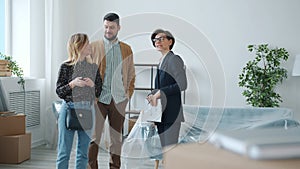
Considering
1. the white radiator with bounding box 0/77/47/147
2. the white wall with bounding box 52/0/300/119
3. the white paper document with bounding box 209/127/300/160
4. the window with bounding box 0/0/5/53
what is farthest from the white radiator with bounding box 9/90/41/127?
the white paper document with bounding box 209/127/300/160

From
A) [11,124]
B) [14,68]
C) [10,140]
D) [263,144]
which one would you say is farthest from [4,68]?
[263,144]

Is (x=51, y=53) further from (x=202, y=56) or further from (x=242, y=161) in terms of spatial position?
(x=242, y=161)

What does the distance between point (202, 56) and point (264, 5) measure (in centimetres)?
106

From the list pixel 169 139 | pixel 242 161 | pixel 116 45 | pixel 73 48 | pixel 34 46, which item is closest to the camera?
pixel 242 161

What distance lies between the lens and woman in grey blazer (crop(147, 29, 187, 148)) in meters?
2.34

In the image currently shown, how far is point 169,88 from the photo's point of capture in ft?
7.70

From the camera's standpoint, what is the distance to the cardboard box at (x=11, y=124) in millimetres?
3846

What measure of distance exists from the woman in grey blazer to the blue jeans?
0.52 metres

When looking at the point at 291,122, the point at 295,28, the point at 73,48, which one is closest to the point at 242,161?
the point at 73,48

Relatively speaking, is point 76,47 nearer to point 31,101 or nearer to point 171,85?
point 171,85

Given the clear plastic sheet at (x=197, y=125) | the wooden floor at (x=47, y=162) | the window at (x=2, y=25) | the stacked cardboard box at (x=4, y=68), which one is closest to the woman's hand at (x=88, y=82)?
the clear plastic sheet at (x=197, y=125)

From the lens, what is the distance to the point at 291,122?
3.33 m

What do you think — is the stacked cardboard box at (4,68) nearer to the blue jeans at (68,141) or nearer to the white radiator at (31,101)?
the white radiator at (31,101)

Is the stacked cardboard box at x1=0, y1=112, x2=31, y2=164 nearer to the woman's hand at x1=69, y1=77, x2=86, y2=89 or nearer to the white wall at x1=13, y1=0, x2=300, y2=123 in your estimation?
the white wall at x1=13, y1=0, x2=300, y2=123
